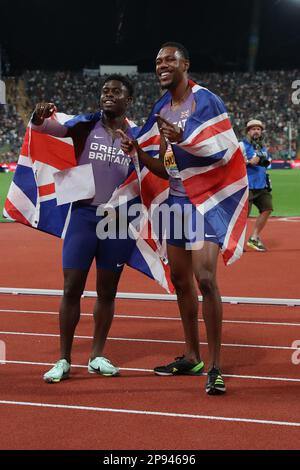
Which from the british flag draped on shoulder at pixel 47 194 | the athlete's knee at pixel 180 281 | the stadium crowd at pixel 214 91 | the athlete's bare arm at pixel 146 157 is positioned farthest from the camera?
the stadium crowd at pixel 214 91

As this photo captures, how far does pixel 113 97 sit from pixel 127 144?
1.26ft

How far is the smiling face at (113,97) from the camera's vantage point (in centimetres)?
482

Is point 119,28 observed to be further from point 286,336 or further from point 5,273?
point 286,336

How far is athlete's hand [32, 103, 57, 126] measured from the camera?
475 cm

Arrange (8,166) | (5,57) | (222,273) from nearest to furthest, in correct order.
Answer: (222,273) < (8,166) < (5,57)

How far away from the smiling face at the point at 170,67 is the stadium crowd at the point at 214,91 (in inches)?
1562

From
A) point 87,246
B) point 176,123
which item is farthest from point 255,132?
point 87,246

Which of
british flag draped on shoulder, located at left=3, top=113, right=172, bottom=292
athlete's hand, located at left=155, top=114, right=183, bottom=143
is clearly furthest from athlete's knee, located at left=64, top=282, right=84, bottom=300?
athlete's hand, located at left=155, top=114, right=183, bottom=143

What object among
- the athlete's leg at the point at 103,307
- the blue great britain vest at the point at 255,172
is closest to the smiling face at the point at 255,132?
the blue great britain vest at the point at 255,172

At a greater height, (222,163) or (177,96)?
(177,96)

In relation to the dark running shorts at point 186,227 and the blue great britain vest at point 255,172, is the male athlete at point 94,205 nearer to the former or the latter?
the dark running shorts at point 186,227

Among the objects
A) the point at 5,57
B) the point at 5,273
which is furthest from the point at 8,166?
the point at 5,273

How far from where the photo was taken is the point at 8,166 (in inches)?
1553

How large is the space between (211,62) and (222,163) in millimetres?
55816
